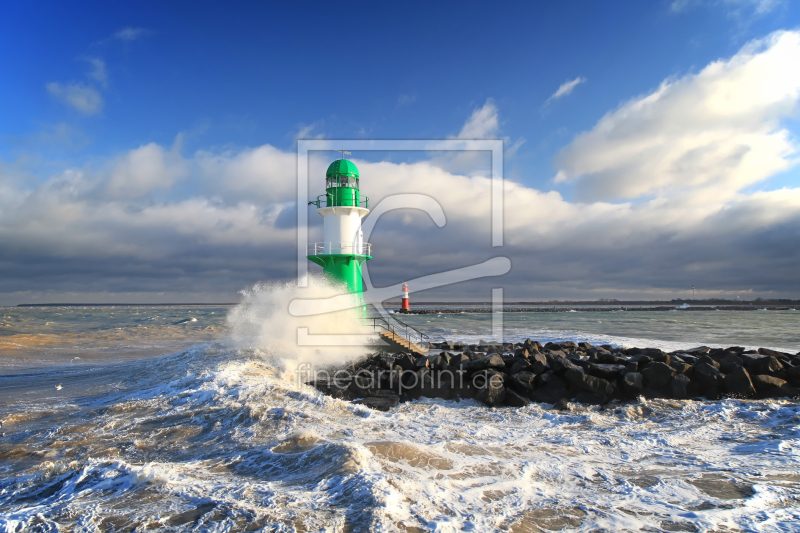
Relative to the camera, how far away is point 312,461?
5.10m

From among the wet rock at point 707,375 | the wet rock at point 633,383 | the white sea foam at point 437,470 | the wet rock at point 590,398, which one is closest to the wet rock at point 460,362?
the white sea foam at point 437,470

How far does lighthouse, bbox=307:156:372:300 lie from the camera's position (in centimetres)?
1419

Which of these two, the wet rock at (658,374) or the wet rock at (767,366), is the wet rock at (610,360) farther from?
the wet rock at (767,366)

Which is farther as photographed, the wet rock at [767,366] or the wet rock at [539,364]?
the wet rock at [539,364]

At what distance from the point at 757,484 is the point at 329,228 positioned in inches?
486

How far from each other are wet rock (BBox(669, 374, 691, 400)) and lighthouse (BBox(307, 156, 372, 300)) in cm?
910

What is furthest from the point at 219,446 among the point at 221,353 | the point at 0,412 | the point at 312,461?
the point at 221,353

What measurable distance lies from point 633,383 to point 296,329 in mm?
9762

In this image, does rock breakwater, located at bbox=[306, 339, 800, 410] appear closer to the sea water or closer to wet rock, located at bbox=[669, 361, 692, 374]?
wet rock, located at bbox=[669, 361, 692, 374]

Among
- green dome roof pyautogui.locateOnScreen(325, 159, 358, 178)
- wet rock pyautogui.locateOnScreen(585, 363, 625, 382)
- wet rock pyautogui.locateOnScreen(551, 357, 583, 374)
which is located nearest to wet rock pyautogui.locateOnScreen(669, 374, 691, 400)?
wet rock pyautogui.locateOnScreen(585, 363, 625, 382)

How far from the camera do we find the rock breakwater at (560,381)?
832 centimetres

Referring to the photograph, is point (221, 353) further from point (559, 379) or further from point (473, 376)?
point (559, 379)

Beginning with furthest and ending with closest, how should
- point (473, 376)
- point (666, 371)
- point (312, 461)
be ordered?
point (473, 376), point (666, 371), point (312, 461)

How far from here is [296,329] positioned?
14.2 m
